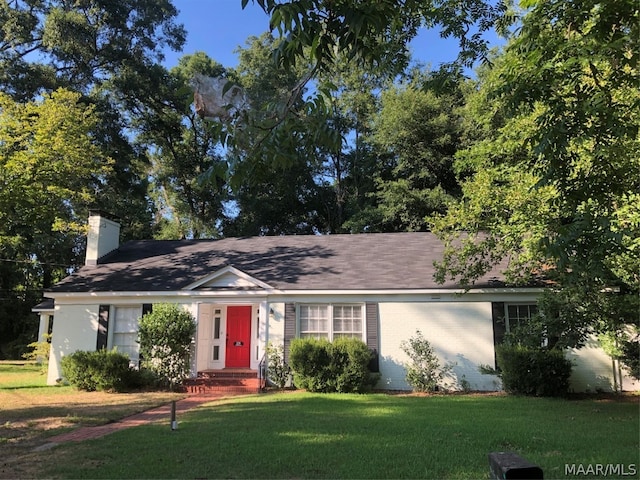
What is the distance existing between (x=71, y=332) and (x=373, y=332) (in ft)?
31.9

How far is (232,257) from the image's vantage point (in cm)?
1781

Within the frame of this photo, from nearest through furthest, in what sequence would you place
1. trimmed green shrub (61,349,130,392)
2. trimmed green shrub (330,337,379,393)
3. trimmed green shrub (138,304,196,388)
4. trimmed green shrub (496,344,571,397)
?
trimmed green shrub (496,344,571,397), trimmed green shrub (330,337,379,393), trimmed green shrub (61,349,130,392), trimmed green shrub (138,304,196,388)

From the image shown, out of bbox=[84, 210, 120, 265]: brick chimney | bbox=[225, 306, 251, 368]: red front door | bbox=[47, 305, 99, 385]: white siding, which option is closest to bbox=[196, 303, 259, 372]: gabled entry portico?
bbox=[225, 306, 251, 368]: red front door

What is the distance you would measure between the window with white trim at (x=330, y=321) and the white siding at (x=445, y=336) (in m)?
0.81

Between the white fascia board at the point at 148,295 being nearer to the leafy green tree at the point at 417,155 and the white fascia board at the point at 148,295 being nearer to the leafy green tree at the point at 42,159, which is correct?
the leafy green tree at the point at 42,159

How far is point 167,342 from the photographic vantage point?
14.3 m

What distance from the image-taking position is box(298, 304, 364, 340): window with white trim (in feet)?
47.9

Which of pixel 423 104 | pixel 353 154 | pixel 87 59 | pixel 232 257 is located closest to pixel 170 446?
pixel 232 257

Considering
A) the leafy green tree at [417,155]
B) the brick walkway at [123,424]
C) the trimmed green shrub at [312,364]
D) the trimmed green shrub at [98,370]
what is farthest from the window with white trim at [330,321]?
the leafy green tree at [417,155]

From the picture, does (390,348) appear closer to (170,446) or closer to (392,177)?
(170,446)

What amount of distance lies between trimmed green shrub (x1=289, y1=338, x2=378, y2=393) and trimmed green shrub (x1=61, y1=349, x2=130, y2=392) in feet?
16.2

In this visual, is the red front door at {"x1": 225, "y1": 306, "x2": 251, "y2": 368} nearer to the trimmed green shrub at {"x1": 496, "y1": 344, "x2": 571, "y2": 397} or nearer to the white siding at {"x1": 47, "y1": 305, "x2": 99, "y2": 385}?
the white siding at {"x1": 47, "y1": 305, "x2": 99, "y2": 385}

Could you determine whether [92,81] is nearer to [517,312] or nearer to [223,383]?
[223,383]

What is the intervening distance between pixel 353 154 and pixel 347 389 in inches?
810
